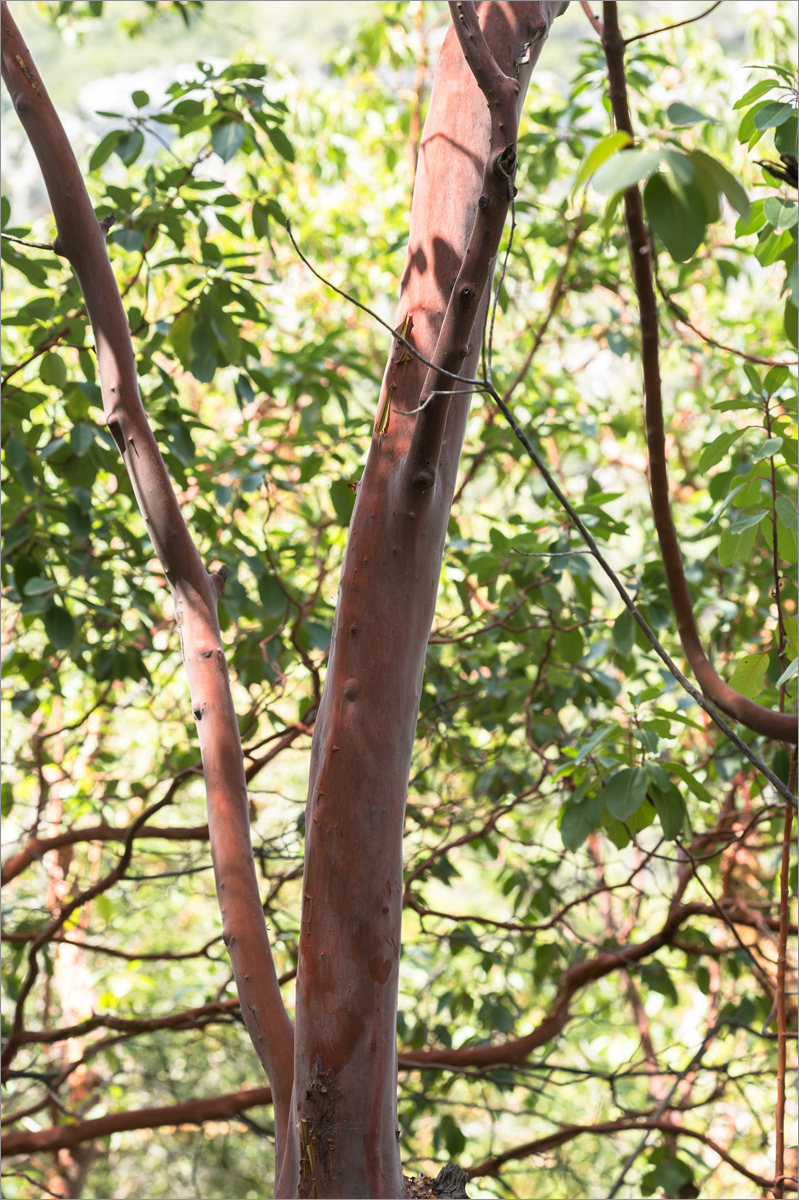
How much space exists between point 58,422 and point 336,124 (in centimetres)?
295

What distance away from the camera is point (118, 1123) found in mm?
1922

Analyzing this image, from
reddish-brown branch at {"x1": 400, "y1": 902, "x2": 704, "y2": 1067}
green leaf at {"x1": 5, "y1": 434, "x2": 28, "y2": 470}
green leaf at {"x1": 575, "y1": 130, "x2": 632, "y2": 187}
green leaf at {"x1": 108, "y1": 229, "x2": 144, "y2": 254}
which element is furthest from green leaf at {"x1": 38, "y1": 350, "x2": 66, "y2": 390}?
reddish-brown branch at {"x1": 400, "y1": 902, "x2": 704, "y2": 1067}

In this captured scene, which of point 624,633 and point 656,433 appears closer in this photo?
point 656,433

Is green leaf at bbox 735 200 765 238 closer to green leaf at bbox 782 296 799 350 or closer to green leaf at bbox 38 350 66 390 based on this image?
green leaf at bbox 782 296 799 350

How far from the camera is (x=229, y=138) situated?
1797 mm

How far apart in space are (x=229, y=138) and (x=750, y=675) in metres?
1.39

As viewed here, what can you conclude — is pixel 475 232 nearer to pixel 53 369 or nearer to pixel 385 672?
pixel 385 672

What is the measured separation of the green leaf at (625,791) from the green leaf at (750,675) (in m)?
0.24

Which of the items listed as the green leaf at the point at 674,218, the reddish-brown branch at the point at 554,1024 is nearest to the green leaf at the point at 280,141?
the green leaf at the point at 674,218

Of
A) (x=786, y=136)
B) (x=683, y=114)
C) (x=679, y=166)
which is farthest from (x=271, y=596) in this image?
(x=679, y=166)

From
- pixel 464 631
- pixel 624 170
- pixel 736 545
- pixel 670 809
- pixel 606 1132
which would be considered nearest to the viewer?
pixel 624 170

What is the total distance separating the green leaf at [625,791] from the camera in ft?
4.72

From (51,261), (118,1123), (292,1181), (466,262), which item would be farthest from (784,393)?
(118,1123)

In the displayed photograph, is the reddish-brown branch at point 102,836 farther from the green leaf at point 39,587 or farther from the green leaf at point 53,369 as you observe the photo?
the green leaf at point 53,369
